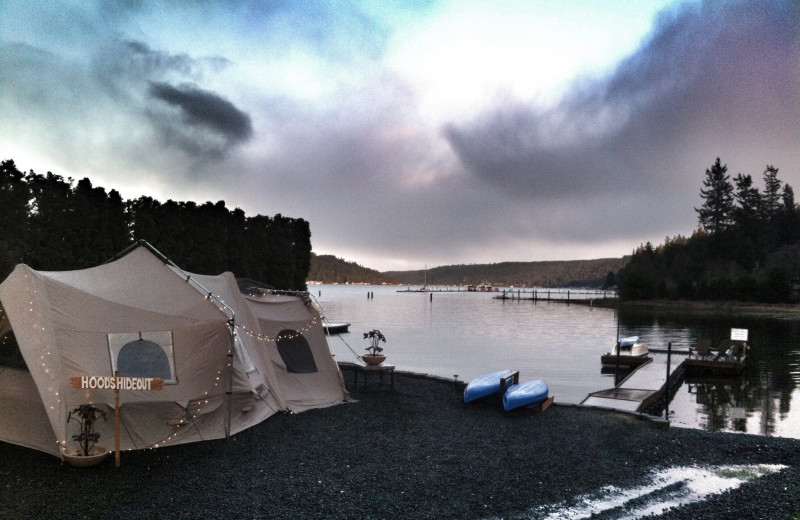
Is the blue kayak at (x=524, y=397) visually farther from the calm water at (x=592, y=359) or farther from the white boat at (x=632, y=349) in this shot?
the white boat at (x=632, y=349)

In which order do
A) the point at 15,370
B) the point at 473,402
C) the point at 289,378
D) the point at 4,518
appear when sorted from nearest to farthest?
the point at 4,518 → the point at 15,370 → the point at 289,378 → the point at 473,402

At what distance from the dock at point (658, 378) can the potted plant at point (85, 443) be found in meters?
10.7

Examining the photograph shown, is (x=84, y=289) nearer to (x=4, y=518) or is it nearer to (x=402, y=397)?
(x=4, y=518)

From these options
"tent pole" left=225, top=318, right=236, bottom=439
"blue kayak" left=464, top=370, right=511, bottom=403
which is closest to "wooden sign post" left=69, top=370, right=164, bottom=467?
"tent pole" left=225, top=318, right=236, bottom=439

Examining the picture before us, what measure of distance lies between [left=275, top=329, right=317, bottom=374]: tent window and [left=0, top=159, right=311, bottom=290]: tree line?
13779 millimetres

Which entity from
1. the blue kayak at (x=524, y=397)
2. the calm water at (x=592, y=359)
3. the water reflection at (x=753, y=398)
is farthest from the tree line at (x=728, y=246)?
the blue kayak at (x=524, y=397)

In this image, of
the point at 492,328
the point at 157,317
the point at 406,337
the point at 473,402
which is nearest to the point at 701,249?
the point at 492,328

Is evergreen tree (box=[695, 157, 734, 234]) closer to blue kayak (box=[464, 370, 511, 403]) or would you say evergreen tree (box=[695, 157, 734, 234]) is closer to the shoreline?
the shoreline

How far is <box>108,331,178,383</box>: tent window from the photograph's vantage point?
28.3ft

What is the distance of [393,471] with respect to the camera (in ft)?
25.0

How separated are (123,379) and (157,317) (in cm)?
176

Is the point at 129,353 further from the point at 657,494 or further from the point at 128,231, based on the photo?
the point at 128,231

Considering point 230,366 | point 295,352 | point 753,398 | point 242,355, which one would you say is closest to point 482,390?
point 295,352

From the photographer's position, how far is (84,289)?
8.86 metres
